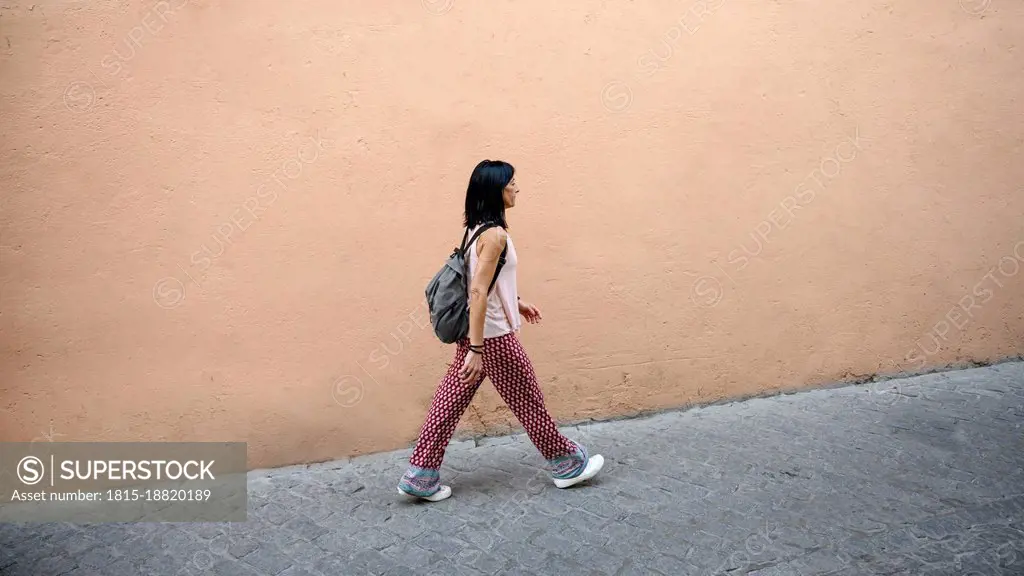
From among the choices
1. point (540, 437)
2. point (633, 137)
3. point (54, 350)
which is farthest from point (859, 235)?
point (54, 350)

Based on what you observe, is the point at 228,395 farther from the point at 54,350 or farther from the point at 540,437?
the point at 540,437

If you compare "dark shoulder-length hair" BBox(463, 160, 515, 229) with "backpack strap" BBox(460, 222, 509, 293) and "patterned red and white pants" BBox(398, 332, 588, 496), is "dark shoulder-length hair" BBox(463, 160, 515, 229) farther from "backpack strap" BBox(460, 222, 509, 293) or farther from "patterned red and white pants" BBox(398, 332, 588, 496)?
"patterned red and white pants" BBox(398, 332, 588, 496)

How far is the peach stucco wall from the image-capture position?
427cm

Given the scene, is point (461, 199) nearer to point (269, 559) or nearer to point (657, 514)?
point (657, 514)

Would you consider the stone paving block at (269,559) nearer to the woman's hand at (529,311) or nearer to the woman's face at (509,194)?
the woman's hand at (529,311)

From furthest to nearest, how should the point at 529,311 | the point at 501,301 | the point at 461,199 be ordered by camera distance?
the point at 461,199 → the point at 529,311 → the point at 501,301

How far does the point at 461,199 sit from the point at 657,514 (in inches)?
85.6

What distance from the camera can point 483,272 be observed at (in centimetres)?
365

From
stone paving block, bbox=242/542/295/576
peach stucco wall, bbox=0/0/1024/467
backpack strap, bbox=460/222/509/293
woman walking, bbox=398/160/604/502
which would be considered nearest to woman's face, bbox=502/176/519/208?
woman walking, bbox=398/160/604/502

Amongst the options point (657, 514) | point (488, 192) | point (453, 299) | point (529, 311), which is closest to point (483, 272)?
point (453, 299)

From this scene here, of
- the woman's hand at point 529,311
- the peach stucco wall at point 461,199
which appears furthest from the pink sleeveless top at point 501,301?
the peach stucco wall at point 461,199

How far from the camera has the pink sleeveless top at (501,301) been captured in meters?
3.82

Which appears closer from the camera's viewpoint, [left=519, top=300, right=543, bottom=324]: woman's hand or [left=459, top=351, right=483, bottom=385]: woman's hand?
[left=459, top=351, right=483, bottom=385]: woman's hand

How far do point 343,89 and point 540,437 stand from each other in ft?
7.50
